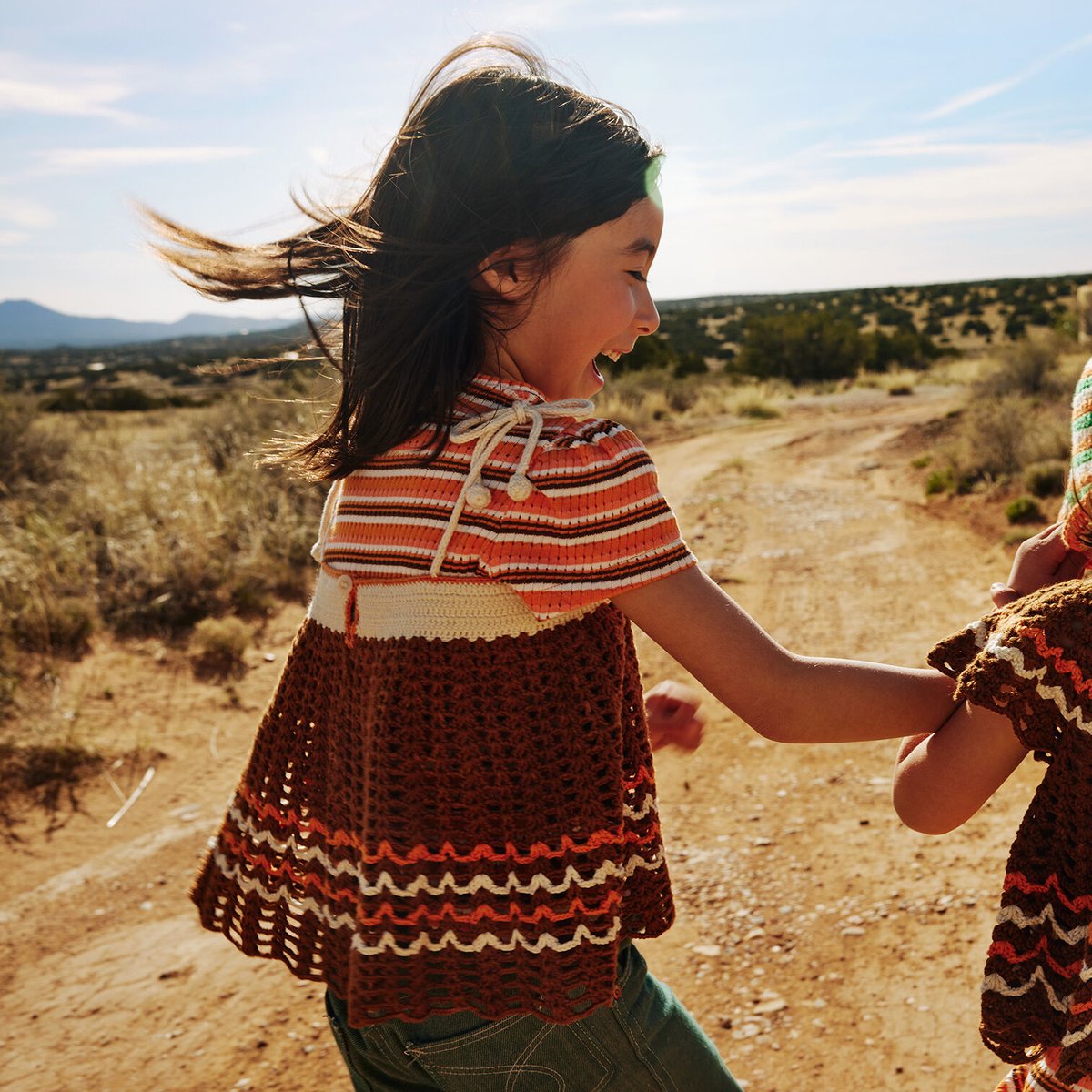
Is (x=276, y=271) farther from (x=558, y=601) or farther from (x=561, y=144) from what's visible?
(x=558, y=601)

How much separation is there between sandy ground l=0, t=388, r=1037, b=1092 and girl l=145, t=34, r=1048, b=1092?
157 centimetres

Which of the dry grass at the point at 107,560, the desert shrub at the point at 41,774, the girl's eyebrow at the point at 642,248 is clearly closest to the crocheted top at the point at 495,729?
the girl's eyebrow at the point at 642,248

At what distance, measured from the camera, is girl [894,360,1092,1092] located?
1024 mm

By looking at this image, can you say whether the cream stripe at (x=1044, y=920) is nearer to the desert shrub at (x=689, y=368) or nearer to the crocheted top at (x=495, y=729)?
the crocheted top at (x=495, y=729)

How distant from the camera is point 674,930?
126 inches

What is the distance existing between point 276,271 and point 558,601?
723 millimetres

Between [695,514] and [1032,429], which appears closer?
[695,514]

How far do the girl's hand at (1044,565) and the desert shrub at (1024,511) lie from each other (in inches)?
266

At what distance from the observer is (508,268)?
1.26 metres

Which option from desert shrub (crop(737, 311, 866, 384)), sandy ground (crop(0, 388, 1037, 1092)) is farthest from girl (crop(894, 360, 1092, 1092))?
desert shrub (crop(737, 311, 866, 384))

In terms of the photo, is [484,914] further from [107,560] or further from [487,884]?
[107,560]

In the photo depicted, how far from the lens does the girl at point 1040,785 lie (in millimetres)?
1024

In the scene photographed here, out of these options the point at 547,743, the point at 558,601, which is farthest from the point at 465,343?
the point at 547,743

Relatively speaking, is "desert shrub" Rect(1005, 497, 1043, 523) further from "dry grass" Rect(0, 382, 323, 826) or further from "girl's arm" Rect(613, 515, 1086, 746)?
"girl's arm" Rect(613, 515, 1086, 746)
